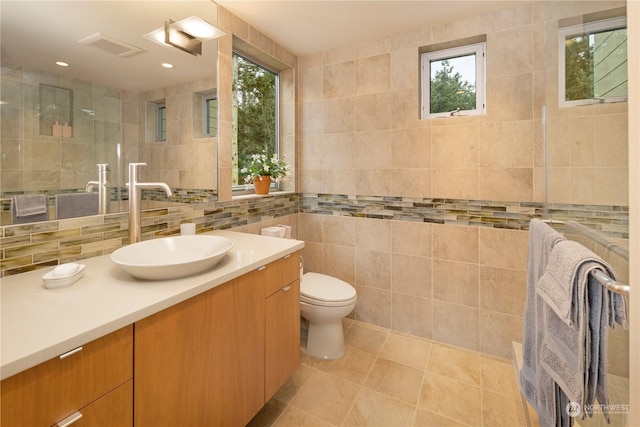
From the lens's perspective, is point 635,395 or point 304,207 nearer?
point 635,395

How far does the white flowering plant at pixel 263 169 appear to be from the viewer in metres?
2.35

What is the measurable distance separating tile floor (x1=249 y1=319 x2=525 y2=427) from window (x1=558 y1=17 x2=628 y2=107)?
158 cm

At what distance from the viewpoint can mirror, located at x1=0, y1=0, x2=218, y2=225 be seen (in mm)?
1115

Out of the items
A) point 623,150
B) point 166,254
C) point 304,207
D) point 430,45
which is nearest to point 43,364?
point 166,254

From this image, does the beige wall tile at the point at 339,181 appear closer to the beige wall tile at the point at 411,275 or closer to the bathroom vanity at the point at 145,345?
the beige wall tile at the point at 411,275

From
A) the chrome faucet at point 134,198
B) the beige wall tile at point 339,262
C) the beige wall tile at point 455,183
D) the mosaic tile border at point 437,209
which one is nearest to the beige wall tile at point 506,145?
the beige wall tile at point 455,183

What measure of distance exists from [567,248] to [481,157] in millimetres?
1315

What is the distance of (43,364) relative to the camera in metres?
0.68

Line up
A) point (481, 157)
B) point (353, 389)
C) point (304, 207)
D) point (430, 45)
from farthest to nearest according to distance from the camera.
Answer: point (304, 207) < point (430, 45) < point (481, 157) < point (353, 389)

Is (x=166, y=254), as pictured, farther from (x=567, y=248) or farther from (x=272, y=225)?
(x=567, y=248)

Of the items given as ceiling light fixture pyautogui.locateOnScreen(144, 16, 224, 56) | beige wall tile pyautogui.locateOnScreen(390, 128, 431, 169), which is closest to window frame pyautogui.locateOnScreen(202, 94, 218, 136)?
ceiling light fixture pyautogui.locateOnScreen(144, 16, 224, 56)

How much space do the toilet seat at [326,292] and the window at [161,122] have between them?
1280mm

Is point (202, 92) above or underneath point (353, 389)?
above

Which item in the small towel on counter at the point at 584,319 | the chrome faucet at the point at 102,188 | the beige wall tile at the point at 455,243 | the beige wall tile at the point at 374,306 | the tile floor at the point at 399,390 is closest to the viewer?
the small towel on counter at the point at 584,319
